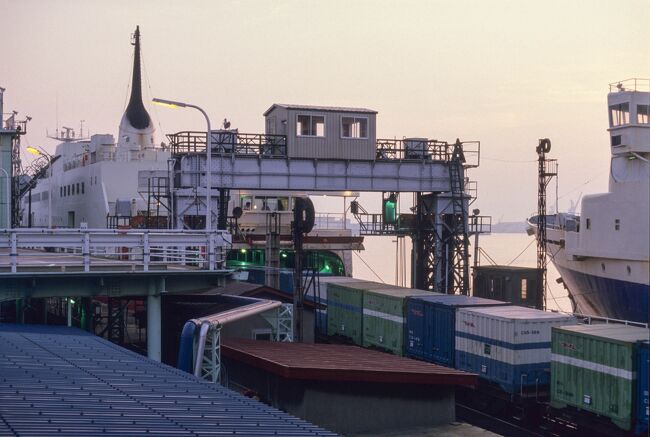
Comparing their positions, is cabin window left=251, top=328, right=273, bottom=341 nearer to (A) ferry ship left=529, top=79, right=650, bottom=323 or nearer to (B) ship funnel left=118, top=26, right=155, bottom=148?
(A) ferry ship left=529, top=79, right=650, bottom=323

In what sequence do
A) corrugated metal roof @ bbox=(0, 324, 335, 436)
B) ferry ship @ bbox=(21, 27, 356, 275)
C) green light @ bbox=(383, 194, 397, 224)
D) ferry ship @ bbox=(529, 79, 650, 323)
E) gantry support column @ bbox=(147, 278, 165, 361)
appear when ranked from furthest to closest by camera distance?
1. ferry ship @ bbox=(21, 27, 356, 275)
2. green light @ bbox=(383, 194, 397, 224)
3. ferry ship @ bbox=(529, 79, 650, 323)
4. gantry support column @ bbox=(147, 278, 165, 361)
5. corrugated metal roof @ bbox=(0, 324, 335, 436)

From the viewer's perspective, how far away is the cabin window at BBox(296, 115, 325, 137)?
145 feet

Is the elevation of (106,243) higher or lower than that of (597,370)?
higher

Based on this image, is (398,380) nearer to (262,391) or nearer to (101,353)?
(262,391)

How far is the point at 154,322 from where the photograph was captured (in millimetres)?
25469

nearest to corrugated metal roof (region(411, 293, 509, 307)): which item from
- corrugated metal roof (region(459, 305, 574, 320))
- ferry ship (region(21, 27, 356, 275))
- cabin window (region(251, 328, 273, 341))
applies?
corrugated metal roof (region(459, 305, 574, 320))

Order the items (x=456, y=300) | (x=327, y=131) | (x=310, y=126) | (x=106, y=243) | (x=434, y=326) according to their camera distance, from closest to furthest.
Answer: (x=106, y=243) < (x=434, y=326) < (x=456, y=300) < (x=310, y=126) < (x=327, y=131)

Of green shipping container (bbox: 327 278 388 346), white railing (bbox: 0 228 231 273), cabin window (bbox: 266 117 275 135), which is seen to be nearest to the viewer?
white railing (bbox: 0 228 231 273)

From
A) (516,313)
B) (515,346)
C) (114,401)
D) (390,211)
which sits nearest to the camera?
(114,401)

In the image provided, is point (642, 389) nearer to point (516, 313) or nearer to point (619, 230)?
point (516, 313)

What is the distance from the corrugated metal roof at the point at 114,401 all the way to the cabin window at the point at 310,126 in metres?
25.4

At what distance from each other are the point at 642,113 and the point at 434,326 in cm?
2404

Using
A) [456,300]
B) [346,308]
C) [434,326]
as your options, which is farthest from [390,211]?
[434,326]

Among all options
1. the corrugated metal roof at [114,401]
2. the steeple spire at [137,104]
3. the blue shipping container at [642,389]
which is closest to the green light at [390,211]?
the blue shipping container at [642,389]
